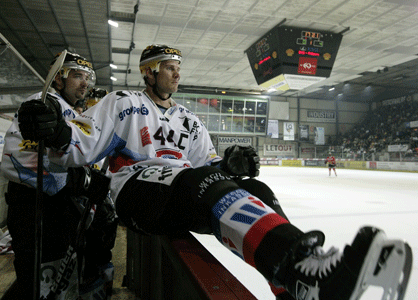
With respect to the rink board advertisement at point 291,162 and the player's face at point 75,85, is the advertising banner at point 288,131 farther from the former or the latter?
the player's face at point 75,85

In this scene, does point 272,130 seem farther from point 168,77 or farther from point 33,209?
point 33,209

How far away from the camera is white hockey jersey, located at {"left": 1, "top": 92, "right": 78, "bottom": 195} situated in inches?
56.4

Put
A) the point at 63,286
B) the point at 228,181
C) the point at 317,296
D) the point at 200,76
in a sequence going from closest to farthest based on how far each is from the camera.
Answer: the point at 317,296 < the point at 228,181 < the point at 63,286 < the point at 200,76

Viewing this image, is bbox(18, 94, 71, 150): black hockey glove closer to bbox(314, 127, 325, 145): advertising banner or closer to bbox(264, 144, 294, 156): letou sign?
bbox(264, 144, 294, 156): letou sign

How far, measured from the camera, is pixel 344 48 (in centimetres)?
1124

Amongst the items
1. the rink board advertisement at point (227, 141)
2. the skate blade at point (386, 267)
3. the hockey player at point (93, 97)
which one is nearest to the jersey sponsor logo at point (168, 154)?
the skate blade at point (386, 267)

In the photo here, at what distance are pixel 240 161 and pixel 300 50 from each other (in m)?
8.77

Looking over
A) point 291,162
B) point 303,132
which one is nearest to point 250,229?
point 291,162

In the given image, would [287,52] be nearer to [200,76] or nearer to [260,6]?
[260,6]

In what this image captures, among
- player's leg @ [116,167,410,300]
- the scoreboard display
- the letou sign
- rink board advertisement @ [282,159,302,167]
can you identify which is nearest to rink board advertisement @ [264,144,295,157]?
the letou sign

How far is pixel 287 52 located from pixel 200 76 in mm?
7454

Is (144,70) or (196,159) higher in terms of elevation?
(144,70)

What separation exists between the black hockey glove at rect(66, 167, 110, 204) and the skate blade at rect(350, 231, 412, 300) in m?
1.20

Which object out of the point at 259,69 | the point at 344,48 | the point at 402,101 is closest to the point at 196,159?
the point at 259,69
